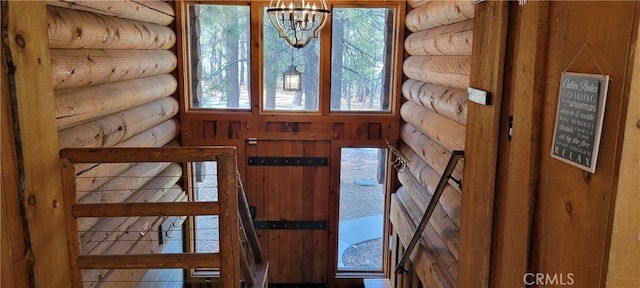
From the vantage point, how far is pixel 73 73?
2.46 meters

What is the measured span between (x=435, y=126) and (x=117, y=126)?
2.15 meters

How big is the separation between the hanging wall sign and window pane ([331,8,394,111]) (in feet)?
11.5

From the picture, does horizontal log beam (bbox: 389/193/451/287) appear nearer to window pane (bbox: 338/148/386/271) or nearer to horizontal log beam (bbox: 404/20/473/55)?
window pane (bbox: 338/148/386/271)

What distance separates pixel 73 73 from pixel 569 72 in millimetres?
2254

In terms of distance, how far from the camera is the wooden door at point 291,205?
192 inches

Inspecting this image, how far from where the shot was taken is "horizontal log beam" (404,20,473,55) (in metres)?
2.81

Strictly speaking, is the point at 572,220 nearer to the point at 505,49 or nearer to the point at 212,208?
the point at 505,49

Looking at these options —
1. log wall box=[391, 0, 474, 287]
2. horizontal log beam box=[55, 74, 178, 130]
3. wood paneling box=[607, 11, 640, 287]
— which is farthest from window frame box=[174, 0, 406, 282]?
wood paneling box=[607, 11, 640, 287]

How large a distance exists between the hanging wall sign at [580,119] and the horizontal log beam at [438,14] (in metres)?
1.46

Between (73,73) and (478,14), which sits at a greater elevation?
(478,14)

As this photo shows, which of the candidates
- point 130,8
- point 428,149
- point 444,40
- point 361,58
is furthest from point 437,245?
point 130,8

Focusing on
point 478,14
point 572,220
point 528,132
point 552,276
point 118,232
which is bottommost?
point 118,232

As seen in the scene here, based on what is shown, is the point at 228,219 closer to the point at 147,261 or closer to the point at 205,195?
the point at 147,261

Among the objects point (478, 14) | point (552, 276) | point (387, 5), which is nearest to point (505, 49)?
→ point (478, 14)
